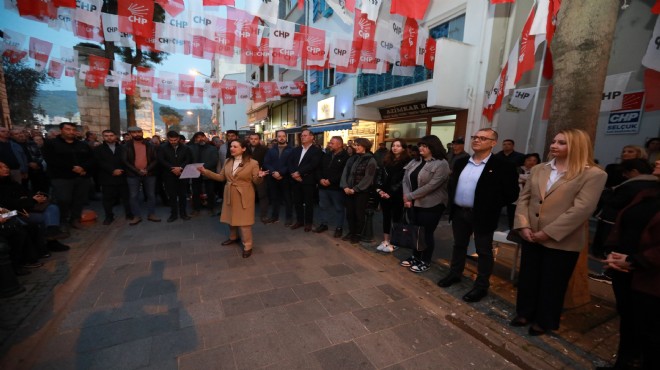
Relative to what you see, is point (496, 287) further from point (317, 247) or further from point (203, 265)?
point (203, 265)

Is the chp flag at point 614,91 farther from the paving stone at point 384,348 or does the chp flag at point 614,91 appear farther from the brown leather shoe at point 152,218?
the brown leather shoe at point 152,218

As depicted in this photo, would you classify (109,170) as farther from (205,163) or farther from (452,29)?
(452,29)

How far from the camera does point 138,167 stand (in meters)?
6.19

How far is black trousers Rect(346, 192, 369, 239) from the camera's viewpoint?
5.08 meters

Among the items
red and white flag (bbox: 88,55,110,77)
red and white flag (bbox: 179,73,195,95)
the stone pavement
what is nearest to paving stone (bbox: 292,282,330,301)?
the stone pavement

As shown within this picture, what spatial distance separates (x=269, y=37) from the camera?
25.4 ft

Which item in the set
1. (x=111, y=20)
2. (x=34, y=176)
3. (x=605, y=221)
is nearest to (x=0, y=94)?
(x=34, y=176)

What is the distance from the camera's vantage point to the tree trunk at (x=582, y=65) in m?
3.01

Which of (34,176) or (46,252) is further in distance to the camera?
(34,176)

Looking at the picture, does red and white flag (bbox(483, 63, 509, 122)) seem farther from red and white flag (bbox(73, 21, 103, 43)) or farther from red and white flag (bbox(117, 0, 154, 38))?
red and white flag (bbox(73, 21, 103, 43))

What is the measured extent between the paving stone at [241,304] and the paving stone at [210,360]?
1.82 feet

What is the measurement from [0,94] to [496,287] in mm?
20082

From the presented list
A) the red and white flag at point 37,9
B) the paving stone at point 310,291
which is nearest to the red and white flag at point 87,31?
the red and white flag at point 37,9

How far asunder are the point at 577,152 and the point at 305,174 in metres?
4.42
